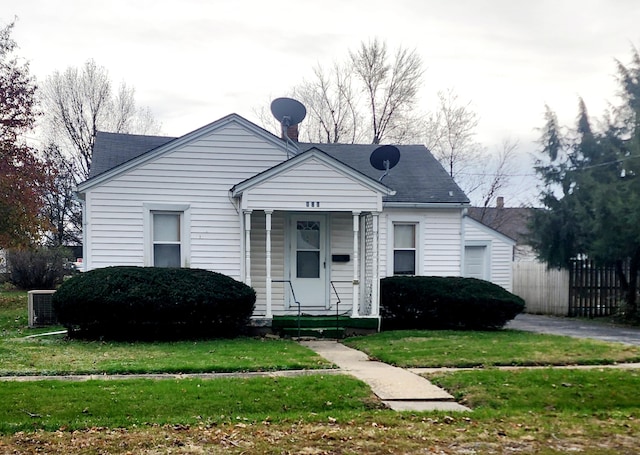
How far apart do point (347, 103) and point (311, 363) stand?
92.9ft

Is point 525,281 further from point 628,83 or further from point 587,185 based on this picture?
point 628,83

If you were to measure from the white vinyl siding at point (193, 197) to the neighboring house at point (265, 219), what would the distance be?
2cm

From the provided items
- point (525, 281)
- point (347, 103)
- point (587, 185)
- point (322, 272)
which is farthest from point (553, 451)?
point (347, 103)

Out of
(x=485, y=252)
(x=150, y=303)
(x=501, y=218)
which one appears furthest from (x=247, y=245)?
(x=501, y=218)

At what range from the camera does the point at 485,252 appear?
23031 mm

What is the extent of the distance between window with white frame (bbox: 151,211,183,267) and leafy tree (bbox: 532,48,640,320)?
11694 millimetres

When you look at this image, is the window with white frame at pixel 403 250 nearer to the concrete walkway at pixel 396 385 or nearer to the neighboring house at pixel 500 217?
the concrete walkway at pixel 396 385

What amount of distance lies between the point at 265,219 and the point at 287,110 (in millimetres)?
3623

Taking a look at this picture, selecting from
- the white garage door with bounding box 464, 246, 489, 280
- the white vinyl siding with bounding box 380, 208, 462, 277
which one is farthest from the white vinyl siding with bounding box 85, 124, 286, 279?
the white garage door with bounding box 464, 246, 489, 280

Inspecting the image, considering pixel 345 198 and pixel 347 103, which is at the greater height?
pixel 347 103

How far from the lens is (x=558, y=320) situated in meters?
19.4

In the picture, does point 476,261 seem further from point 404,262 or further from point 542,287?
point 404,262

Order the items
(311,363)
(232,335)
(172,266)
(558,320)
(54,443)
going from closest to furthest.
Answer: (54,443) < (311,363) < (232,335) < (172,266) < (558,320)

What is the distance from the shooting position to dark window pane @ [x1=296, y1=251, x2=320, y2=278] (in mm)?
15461
